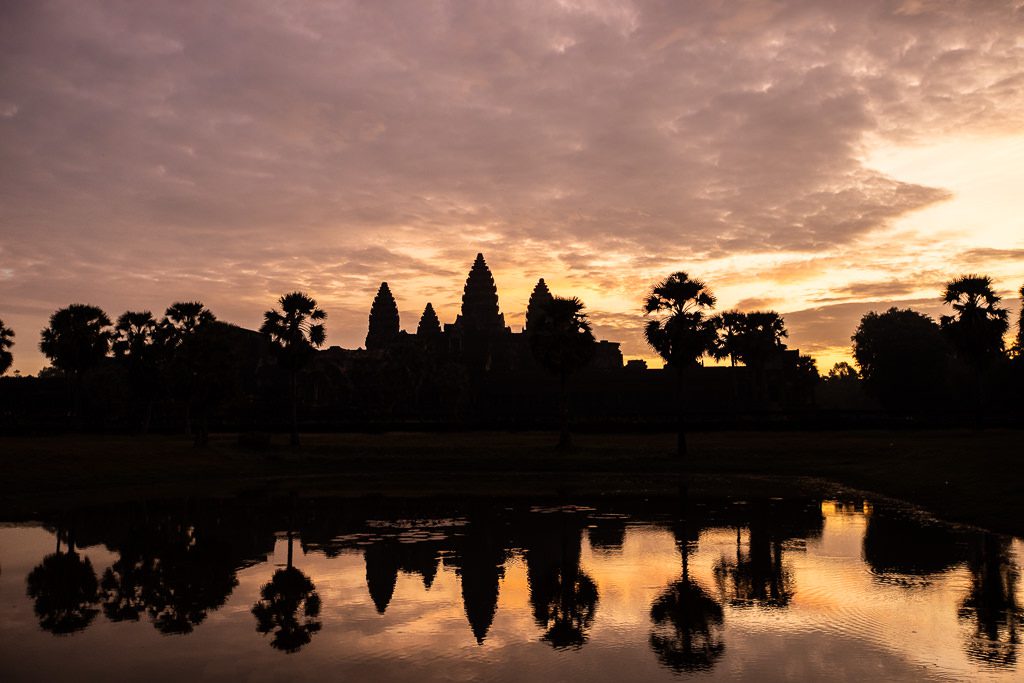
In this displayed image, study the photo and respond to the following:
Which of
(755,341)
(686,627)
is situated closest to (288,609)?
(686,627)

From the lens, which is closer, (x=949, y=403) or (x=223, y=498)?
(x=223, y=498)

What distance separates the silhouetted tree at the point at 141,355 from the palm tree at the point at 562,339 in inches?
1104

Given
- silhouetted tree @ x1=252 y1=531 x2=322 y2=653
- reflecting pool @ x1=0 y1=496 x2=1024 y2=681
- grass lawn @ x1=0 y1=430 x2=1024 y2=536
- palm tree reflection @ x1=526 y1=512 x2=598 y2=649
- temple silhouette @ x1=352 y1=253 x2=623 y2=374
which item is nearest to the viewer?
reflecting pool @ x1=0 y1=496 x2=1024 y2=681

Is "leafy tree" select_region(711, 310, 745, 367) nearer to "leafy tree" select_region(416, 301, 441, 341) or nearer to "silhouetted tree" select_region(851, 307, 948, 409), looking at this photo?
"silhouetted tree" select_region(851, 307, 948, 409)

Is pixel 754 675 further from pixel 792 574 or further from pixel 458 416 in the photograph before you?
pixel 458 416

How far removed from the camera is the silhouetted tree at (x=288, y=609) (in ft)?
40.8

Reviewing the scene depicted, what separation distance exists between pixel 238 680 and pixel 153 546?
448 inches

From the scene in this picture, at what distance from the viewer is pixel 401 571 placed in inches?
680

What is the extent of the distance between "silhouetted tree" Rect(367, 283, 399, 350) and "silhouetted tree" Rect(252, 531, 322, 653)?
393ft

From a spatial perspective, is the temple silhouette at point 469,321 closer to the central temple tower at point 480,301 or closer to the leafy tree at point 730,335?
the central temple tower at point 480,301

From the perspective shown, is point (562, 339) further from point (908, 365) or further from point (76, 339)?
point (908, 365)

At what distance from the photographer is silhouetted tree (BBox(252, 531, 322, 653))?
12.4m

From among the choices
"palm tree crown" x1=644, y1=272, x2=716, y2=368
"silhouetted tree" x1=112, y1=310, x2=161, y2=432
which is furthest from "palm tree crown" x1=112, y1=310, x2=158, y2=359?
"palm tree crown" x1=644, y1=272, x2=716, y2=368

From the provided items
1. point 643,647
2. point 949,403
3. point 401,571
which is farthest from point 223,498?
point 949,403
